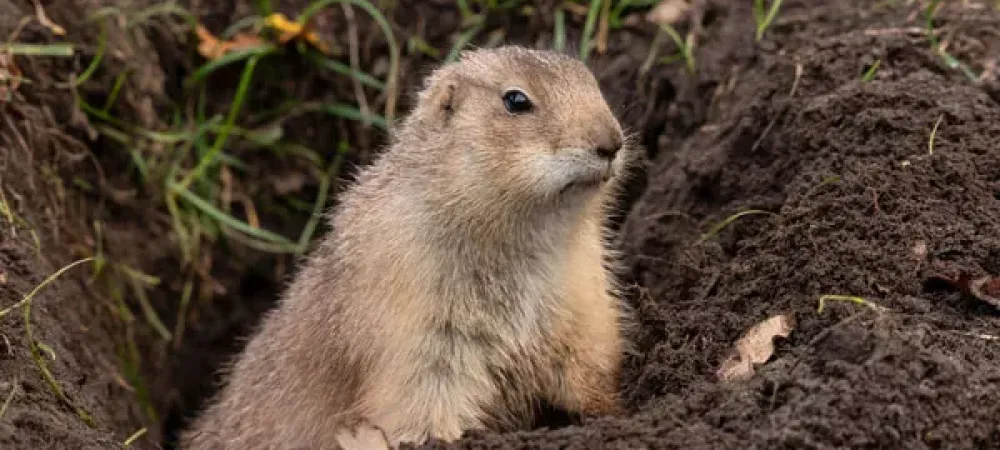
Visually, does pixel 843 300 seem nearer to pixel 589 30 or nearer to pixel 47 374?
pixel 47 374

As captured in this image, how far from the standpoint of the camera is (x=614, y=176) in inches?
190

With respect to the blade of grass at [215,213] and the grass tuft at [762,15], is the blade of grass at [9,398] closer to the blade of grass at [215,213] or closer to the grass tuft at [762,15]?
the blade of grass at [215,213]

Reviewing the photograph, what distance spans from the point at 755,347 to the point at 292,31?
407cm

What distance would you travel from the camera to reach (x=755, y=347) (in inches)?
187

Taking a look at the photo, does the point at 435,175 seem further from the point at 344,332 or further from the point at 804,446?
the point at 804,446

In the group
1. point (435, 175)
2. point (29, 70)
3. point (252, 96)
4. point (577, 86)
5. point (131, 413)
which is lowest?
point (131, 413)

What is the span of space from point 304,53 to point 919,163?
404cm

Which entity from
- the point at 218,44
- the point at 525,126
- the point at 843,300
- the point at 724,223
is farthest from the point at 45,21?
the point at 843,300

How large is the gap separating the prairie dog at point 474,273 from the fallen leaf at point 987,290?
1.34 m

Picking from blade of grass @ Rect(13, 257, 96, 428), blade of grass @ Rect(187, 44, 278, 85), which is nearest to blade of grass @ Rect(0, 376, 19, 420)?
blade of grass @ Rect(13, 257, 96, 428)

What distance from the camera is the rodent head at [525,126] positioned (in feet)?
15.2

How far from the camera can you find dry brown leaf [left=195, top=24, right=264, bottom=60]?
7.82 metres

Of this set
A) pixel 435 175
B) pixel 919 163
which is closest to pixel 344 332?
pixel 435 175

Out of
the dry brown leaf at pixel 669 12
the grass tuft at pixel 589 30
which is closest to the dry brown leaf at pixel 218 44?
the grass tuft at pixel 589 30
